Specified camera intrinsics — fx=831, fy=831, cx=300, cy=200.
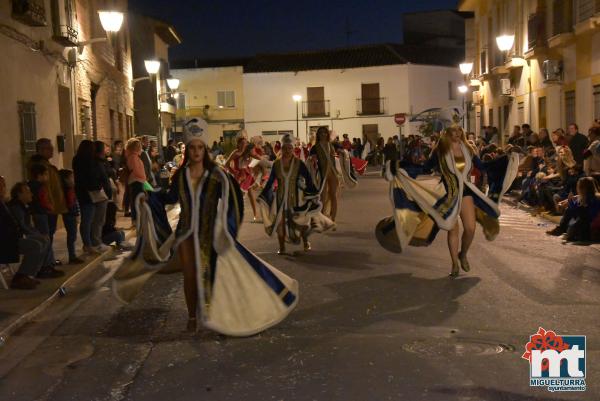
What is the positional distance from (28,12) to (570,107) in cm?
1538

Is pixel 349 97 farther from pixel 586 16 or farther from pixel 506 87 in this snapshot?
pixel 586 16

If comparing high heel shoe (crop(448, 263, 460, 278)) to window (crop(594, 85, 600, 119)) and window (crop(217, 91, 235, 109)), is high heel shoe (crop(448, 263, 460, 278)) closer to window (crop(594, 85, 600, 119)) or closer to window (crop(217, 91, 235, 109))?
window (crop(594, 85, 600, 119))

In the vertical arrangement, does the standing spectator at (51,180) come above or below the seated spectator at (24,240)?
above

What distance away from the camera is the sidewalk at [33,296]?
742 cm

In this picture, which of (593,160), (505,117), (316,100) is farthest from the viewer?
(316,100)

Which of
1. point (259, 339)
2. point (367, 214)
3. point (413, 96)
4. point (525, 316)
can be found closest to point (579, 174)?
point (367, 214)

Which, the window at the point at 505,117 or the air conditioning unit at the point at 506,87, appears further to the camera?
the window at the point at 505,117

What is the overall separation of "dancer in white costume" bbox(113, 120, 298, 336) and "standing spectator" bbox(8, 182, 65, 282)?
2442 mm

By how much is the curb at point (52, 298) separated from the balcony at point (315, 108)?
47261mm

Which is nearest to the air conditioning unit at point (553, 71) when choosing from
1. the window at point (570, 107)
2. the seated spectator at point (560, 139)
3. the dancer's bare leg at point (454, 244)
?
the window at point (570, 107)


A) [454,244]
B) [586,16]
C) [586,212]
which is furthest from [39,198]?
[586,16]

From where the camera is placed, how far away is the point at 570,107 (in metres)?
23.3

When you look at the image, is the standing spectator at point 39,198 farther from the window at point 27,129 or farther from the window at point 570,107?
the window at point 570,107

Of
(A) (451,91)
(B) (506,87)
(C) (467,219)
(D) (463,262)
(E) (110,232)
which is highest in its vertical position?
(A) (451,91)
